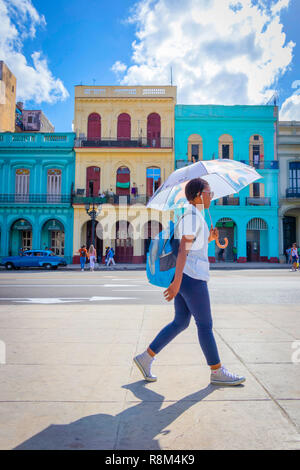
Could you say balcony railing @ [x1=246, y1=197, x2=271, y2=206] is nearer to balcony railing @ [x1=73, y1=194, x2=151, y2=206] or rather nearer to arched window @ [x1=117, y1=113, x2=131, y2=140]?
balcony railing @ [x1=73, y1=194, x2=151, y2=206]

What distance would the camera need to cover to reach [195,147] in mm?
28797

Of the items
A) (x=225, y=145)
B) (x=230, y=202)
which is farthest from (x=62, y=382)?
(x=225, y=145)

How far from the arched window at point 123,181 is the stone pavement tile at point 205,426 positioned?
2620 cm

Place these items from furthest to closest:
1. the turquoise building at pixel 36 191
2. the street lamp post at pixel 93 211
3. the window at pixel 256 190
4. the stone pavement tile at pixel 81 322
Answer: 1. the window at pixel 256 190
2. the turquoise building at pixel 36 191
3. the street lamp post at pixel 93 211
4. the stone pavement tile at pixel 81 322

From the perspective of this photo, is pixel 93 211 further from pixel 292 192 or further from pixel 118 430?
pixel 118 430

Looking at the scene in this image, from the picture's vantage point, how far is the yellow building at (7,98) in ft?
102

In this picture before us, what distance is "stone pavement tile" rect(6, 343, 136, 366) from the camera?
3467 millimetres

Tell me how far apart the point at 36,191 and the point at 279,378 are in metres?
27.9

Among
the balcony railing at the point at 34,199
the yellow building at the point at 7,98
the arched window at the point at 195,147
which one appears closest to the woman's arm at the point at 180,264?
the balcony railing at the point at 34,199

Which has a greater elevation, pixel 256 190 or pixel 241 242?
pixel 256 190

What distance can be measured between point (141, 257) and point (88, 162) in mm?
9085

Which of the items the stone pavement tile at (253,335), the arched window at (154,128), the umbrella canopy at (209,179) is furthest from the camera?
the arched window at (154,128)

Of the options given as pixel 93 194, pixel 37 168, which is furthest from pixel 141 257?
pixel 37 168

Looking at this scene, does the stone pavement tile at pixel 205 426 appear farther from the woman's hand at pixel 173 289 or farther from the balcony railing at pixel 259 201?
the balcony railing at pixel 259 201
